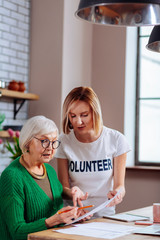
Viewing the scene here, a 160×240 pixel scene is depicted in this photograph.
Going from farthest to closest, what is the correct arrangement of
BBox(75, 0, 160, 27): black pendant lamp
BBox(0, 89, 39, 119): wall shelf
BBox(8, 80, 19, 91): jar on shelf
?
BBox(8, 80, 19, 91): jar on shelf < BBox(0, 89, 39, 119): wall shelf < BBox(75, 0, 160, 27): black pendant lamp

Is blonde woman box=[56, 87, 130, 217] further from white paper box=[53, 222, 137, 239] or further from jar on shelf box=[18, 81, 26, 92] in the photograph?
jar on shelf box=[18, 81, 26, 92]

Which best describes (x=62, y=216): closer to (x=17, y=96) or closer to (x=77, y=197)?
(x=77, y=197)

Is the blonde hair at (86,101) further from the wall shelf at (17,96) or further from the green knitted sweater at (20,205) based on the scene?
the wall shelf at (17,96)

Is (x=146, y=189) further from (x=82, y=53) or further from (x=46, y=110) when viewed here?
(x=82, y=53)

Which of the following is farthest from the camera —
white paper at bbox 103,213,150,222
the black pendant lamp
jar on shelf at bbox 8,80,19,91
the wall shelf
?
jar on shelf at bbox 8,80,19,91

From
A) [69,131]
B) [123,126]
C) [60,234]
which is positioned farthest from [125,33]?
[60,234]

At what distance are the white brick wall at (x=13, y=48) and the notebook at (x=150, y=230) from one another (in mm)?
2310

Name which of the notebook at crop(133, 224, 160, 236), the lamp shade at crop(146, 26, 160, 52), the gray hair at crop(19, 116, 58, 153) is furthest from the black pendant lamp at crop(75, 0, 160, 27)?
the notebook at crop(133, 224, 160, 236)

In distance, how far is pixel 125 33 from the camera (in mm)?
4926

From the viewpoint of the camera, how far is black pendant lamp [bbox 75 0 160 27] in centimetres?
213

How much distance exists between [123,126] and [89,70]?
81cm

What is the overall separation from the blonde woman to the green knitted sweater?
37 centimetres

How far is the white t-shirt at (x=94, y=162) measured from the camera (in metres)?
2.85

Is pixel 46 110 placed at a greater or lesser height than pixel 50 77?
lesser
